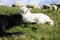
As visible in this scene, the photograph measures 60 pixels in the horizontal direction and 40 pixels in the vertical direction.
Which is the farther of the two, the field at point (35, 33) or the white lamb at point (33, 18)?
the white lamb at point (33, 18)

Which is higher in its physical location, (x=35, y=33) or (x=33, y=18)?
(x=33, y=18)

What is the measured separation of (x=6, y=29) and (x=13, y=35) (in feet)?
4.48

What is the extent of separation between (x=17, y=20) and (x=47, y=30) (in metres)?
2.30

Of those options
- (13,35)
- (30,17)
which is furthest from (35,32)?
(30,17)

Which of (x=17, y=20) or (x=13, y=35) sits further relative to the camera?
(x=17, y=20)

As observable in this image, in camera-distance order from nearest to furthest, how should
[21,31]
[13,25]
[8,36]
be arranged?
[8,36]
[21,31]
[13,25]

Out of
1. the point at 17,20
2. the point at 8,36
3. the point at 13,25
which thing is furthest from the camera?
the point at 17,20

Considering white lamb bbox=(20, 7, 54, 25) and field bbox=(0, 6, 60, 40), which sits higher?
white lamb bbox=(20, 7, 54, 25)

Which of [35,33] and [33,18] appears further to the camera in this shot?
[33,18]

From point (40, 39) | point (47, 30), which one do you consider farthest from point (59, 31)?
point (40, 39)

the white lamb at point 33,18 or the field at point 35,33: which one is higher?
the white lamb at point 33,18

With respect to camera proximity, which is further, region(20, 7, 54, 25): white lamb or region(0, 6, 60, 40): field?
region(20, 7, 54, 25): white lamb

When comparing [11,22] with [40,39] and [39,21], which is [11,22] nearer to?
[39,21]

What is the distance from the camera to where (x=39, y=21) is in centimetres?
1366
